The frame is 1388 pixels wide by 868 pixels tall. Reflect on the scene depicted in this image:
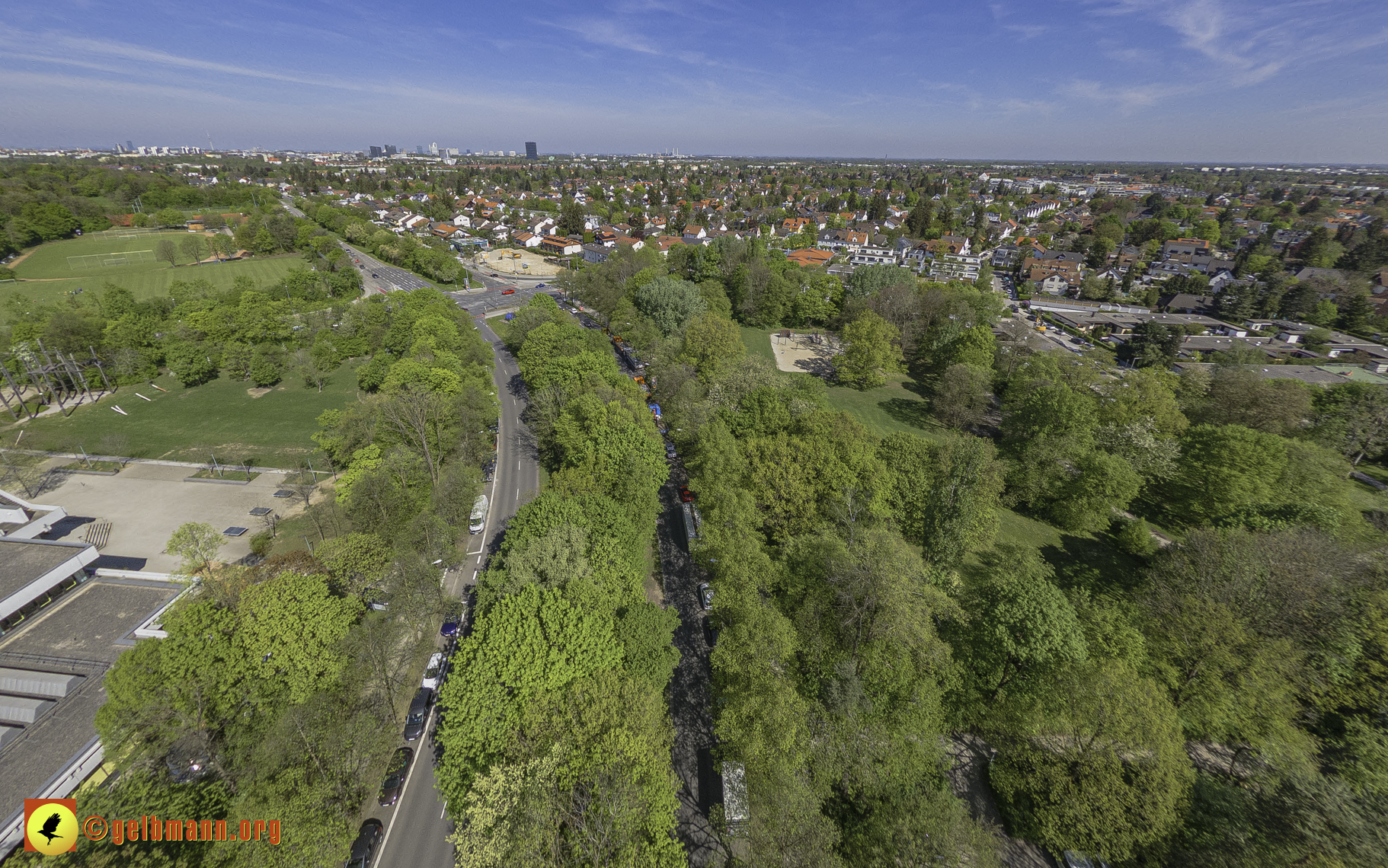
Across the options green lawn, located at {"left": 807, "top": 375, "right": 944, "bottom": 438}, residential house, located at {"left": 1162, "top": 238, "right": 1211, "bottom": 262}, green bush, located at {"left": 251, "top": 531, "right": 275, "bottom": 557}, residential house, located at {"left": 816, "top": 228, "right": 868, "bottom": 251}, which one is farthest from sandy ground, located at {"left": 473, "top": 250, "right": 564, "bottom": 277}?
residential house, located at {"left": 1162, "top": 238, "right": 1211, "bottom": 262}

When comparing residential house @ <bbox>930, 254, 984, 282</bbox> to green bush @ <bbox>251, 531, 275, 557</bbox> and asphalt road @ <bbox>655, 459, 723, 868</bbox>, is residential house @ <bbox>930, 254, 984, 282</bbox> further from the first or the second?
green bush @ <bbox>251, 531, 275, 557</bbox>

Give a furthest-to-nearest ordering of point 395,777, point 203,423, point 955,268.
Result: point 955,268, point 203,423, point 395,777

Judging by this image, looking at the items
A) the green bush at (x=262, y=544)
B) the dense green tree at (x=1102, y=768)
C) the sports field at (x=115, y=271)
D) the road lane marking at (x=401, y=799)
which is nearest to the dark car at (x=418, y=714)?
the road lane marking at (x=401, y=799)

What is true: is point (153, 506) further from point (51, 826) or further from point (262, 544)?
point (51, 826)

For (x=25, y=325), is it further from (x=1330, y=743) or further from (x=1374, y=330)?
(x=1374, y=330)

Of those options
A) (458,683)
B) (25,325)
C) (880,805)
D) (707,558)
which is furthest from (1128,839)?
(25,325)

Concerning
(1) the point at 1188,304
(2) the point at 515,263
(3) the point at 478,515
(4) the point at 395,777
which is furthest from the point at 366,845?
(1) the point at 1188,304
